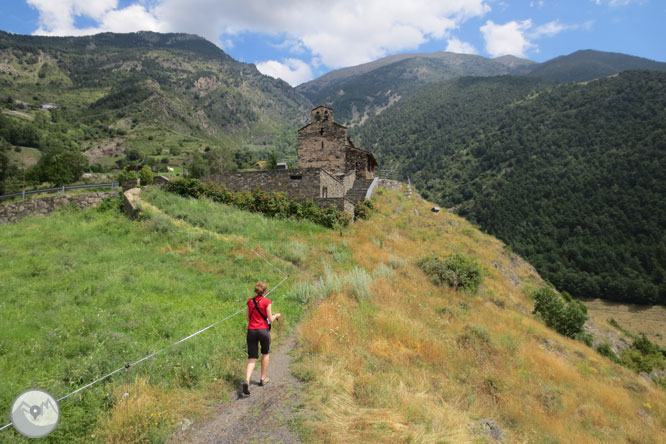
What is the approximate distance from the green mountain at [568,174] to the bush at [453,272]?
81.1 metres

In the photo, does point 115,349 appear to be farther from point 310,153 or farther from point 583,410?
point 310,153

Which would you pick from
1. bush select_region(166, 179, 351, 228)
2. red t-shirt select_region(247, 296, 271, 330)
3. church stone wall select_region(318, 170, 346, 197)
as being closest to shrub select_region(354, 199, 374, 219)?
church stone wall select_region(318, 170, 346, 197)

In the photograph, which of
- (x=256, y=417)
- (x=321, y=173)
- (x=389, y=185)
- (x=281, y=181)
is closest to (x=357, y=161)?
(x=389, y=185)

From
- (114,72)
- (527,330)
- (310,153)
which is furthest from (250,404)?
(114,72)

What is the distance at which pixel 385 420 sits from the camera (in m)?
4.20

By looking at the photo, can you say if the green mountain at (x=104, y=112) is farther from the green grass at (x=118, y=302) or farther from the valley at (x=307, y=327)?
the green grass at (x=118, y=302)

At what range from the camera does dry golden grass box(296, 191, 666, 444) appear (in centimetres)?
446

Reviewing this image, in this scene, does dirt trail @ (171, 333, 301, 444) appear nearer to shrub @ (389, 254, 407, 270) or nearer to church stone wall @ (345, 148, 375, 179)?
shrub @ (389, 254, 407, 270)

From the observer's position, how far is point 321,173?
63.9 ft

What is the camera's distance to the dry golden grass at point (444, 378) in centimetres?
446

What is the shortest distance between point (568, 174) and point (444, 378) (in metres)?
128

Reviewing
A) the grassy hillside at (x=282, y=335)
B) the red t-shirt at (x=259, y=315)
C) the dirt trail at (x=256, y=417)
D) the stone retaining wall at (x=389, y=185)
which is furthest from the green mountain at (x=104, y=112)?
the dirt trail at (x=256, y=417)

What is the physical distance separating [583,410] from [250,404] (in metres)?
8.14

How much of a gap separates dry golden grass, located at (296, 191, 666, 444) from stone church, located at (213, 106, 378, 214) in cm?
782
